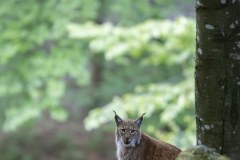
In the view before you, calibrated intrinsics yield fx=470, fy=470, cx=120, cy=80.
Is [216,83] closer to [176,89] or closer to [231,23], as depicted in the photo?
[231,23]

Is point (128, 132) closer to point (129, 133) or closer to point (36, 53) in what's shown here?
point (129, 133)

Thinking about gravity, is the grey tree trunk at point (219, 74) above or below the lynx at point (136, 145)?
above

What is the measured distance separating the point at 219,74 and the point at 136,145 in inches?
30.4

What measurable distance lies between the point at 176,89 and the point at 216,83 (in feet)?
18.1

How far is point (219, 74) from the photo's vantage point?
6.86ft

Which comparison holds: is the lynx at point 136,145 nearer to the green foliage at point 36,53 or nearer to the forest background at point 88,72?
the forest background at point 88,72

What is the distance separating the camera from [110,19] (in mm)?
16375

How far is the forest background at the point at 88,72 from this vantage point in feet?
25.1

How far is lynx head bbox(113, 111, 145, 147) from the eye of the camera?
262 cm

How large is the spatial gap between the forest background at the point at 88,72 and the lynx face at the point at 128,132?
15.0ft

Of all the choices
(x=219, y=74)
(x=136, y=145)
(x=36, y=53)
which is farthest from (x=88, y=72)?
(x=219, y=74)

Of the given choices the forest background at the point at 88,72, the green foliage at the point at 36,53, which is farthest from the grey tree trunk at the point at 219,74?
the green foliage at the point at 36,53

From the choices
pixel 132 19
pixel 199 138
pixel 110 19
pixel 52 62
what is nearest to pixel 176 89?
pixel 52 62

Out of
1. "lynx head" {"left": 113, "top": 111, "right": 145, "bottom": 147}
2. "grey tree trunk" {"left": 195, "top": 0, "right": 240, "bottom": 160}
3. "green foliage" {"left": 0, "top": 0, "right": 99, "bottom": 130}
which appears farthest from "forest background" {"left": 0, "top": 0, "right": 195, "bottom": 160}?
"grey tree trunk" {"left": 195, "top": 0, "right": 240, "bottom": 160}
